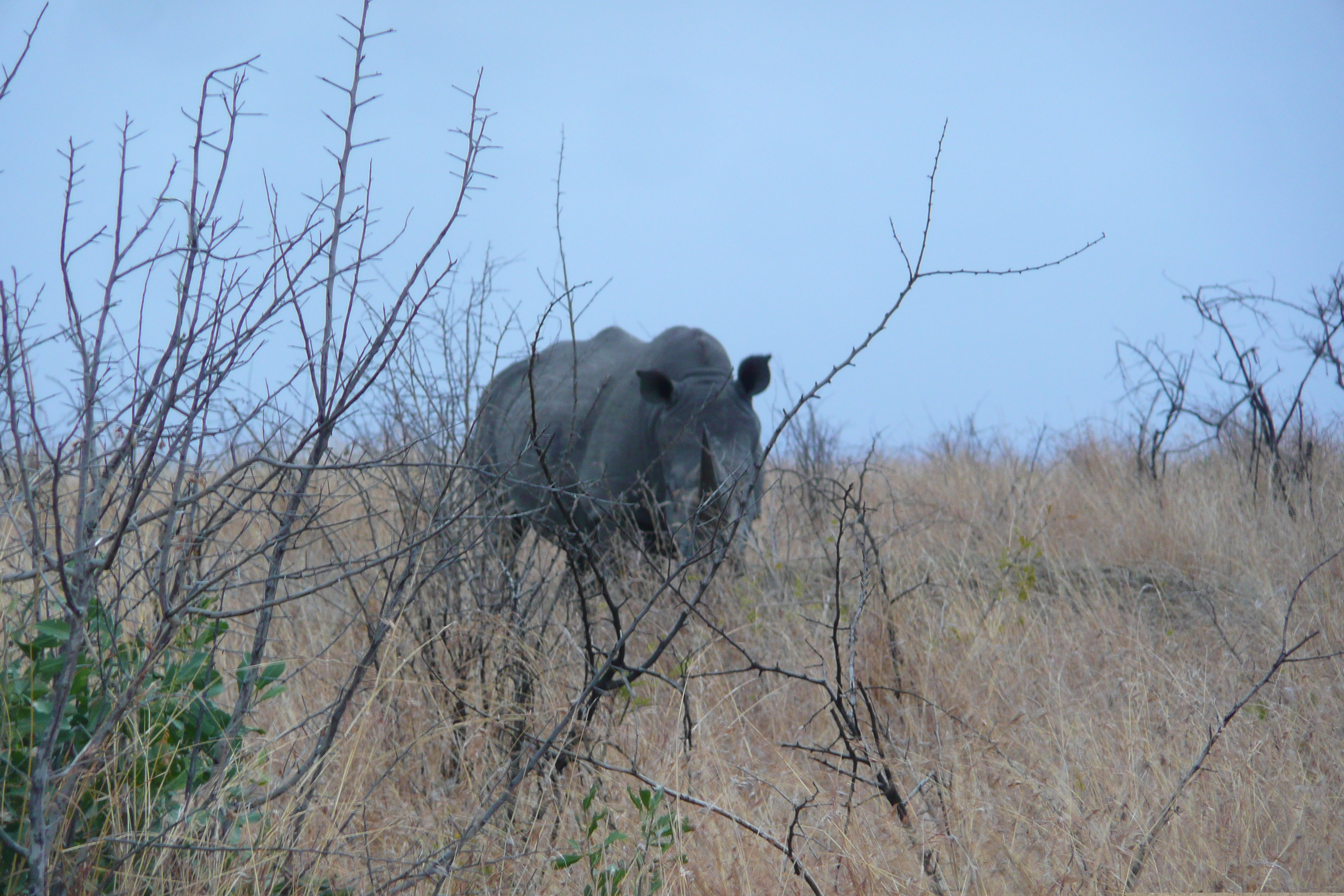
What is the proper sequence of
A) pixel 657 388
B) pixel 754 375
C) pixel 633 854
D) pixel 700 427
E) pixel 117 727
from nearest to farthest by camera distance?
pixel 117 727 → pixel 633 854 → pixel 700 427 → pixel 657 388 → pixel 754 375

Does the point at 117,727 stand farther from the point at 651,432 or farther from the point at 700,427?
the point at 651,432

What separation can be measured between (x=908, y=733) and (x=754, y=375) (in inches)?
121

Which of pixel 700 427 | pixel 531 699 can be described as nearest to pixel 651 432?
pixel 700 427

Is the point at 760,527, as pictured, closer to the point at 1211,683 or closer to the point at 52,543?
the point at 1211,683

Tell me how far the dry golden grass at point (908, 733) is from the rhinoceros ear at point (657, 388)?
97cm

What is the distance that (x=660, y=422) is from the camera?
585cm

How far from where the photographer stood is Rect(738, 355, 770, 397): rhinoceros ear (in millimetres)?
5895

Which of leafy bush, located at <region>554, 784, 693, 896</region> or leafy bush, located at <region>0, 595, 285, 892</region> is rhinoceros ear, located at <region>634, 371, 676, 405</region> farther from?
leafy bush, located at <region>0, 595, 285, 892</region>

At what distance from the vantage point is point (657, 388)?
5.77 meters

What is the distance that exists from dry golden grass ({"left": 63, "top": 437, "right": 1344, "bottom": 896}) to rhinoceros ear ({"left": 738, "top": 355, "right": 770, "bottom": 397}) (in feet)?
2.85

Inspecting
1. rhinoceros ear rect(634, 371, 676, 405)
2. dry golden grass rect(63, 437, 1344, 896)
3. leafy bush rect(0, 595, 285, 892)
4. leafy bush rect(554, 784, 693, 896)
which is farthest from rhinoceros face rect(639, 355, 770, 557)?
leafy bush rect(0, 595, 285, 892)

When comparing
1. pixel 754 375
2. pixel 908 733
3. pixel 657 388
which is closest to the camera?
pixel 908 733

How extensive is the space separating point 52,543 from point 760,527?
14.9 feet

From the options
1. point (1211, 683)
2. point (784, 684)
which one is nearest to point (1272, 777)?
point (1211, 683)
